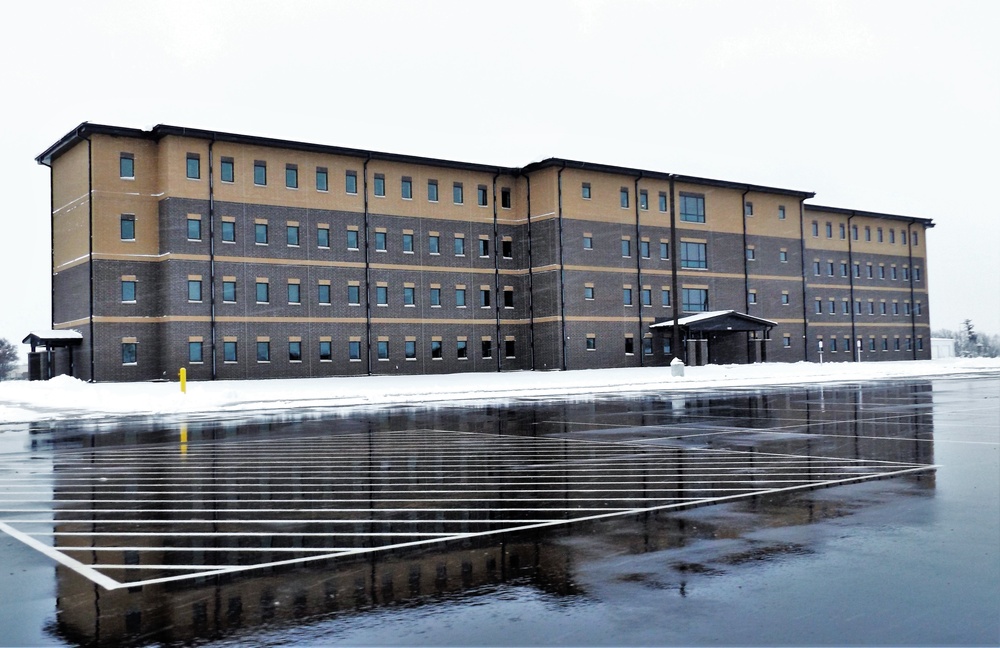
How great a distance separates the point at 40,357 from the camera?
52.4 meters

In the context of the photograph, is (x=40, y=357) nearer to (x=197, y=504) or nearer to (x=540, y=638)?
(x=197, y=504)

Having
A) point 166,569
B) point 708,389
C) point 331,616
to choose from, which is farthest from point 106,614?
point 708,389

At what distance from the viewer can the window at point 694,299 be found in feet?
209

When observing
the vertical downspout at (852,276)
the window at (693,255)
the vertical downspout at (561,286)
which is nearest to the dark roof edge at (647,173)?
the vertical downspout at (561,286)

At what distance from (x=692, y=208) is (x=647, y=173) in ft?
17.9

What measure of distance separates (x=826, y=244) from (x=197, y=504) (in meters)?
73.9

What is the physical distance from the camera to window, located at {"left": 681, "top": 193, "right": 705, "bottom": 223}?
64.1m

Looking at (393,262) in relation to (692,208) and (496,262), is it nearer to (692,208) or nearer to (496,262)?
(496,262)

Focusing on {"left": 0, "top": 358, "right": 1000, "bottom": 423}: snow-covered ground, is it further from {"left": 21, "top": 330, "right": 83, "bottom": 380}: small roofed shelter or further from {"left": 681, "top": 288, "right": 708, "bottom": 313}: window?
{"left": 681, "top": 288, "right": 708, "bottom": 313}: window

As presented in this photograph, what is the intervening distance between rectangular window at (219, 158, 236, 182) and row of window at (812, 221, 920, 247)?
4903 centimetres

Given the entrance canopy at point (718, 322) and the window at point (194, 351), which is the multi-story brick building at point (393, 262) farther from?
the entrance canopy at point (718, 322)

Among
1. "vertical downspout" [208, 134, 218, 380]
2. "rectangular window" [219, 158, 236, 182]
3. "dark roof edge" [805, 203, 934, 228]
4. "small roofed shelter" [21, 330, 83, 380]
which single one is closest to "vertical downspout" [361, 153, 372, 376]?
"rectangular window" [219, 158, 236, 182]

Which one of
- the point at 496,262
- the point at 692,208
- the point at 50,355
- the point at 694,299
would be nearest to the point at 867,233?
the point at 692,208

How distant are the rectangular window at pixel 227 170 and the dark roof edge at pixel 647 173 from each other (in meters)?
19.3
